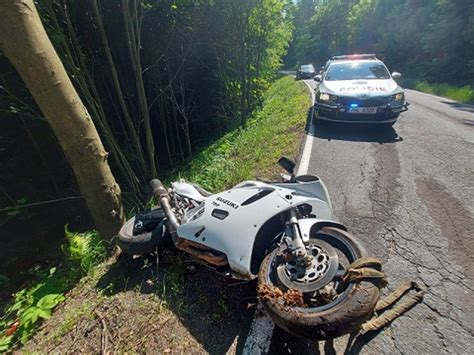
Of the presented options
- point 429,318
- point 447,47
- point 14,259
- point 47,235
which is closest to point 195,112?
point 47,235

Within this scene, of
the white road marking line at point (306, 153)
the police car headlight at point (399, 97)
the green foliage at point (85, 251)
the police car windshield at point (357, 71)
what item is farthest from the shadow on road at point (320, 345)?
the police car windshield at point (357, 71)

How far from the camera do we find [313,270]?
1991 mm

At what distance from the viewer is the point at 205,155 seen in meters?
7.68

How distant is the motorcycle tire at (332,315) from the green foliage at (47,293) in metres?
2.49

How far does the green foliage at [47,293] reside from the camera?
2666 millimetres

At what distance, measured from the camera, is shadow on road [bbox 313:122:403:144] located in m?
6.10

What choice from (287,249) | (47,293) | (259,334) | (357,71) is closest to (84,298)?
(47,293)

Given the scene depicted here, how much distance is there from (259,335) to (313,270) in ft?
2.11

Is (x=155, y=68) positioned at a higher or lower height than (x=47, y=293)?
higher

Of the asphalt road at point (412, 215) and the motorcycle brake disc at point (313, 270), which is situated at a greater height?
the motorcycle brake disc at point (313, 270)

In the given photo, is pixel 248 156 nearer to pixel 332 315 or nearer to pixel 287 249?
pixel 287 249

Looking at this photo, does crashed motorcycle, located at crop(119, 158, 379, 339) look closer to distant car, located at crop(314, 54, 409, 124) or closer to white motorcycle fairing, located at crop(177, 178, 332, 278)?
white motorcycle fairing, located at crop(177, 178, 332, 278)

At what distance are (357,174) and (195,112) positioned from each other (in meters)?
Answer: 8.19

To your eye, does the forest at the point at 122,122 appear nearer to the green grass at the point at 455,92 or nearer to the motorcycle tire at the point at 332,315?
the green grass at the point at 455,92
